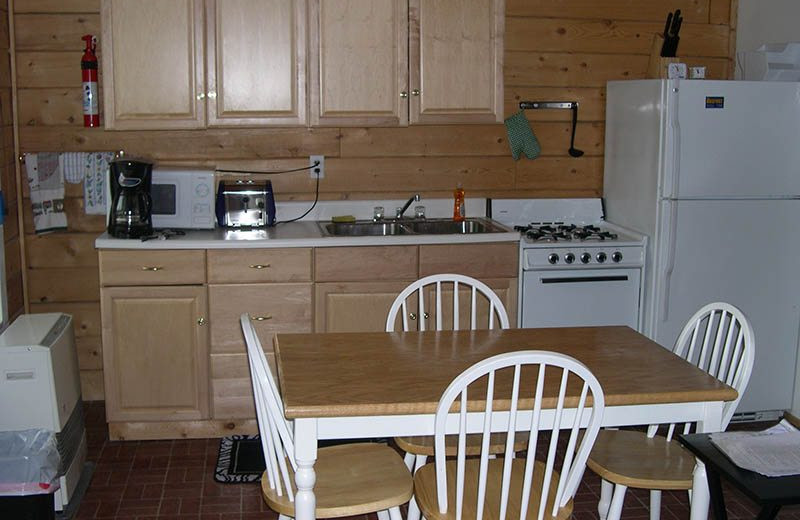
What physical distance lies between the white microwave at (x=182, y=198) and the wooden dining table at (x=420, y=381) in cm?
135

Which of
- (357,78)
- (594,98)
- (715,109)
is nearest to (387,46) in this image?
(357,78)

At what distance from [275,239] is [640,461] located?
1.81 metres

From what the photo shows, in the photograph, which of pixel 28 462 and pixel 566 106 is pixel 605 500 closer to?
pixel 28 462

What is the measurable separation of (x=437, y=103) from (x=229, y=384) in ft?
4.94

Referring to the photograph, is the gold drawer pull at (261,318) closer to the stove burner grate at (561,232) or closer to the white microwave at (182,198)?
the white microwave at (182,198)

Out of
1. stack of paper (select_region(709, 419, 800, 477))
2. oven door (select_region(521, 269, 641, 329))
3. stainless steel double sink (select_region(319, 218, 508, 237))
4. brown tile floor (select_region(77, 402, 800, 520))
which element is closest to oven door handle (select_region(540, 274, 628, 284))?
oven door (select_region(521, 269, 641, 329))

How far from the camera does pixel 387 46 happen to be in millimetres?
4051

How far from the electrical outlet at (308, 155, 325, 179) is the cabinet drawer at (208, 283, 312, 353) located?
2.26ft

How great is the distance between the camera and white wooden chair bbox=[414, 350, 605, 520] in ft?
7.24

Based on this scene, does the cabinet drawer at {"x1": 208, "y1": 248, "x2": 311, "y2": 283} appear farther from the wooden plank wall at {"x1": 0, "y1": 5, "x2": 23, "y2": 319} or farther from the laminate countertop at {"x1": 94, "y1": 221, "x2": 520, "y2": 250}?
the wooden plank wall at {"x1": 0, "y1": 5, "x2": 23, "y2": 319}

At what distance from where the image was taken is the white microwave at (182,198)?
158 inches

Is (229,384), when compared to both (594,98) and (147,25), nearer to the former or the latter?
(147,25)

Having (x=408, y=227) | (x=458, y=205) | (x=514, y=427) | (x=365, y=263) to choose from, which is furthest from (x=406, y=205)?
(x=514, y=427)

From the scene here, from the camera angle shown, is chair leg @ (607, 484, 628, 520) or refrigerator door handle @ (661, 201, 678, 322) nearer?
chair leg @ (607, 484, 628, 520)
